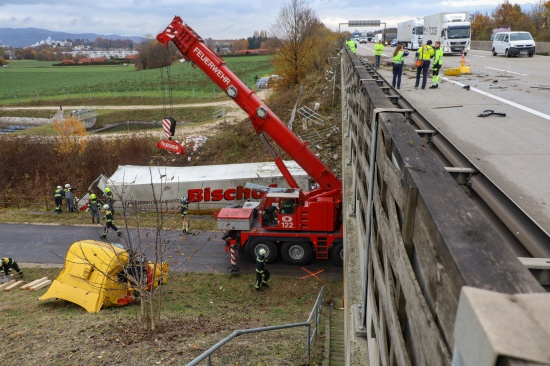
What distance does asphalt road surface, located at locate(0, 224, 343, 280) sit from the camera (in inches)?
565

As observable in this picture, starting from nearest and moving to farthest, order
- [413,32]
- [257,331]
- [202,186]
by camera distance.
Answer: [257,331], [202,186], [413,32]

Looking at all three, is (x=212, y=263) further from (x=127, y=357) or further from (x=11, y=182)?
(x=11, y=182)

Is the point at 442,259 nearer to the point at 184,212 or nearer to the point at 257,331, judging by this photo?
the point at 257,331

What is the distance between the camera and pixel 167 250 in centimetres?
1399

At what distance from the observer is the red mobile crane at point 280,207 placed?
1363 cm

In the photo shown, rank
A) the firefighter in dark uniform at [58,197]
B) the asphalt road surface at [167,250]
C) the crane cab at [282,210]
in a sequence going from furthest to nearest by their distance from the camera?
1. the firefighter in dark uniform at [58,197]
2. the asphalt road surface at [167,250]
3. the crane cab at [282,210]

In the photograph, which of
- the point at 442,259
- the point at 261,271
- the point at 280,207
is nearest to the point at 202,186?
the point at 280,207

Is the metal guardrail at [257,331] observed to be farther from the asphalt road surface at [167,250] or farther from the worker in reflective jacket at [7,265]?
the worker in reflective jacket at [7,265]

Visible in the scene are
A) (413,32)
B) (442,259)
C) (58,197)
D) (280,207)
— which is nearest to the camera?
(442,259)

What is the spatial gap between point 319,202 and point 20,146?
28.0 meters

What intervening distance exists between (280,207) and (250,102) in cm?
358

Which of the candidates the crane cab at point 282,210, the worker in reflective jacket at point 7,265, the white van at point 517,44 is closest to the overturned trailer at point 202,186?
the crane cab at point 282,210

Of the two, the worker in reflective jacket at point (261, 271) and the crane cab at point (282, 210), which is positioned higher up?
the crane cab at point (282, 210)

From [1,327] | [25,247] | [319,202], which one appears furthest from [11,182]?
[319,202]
